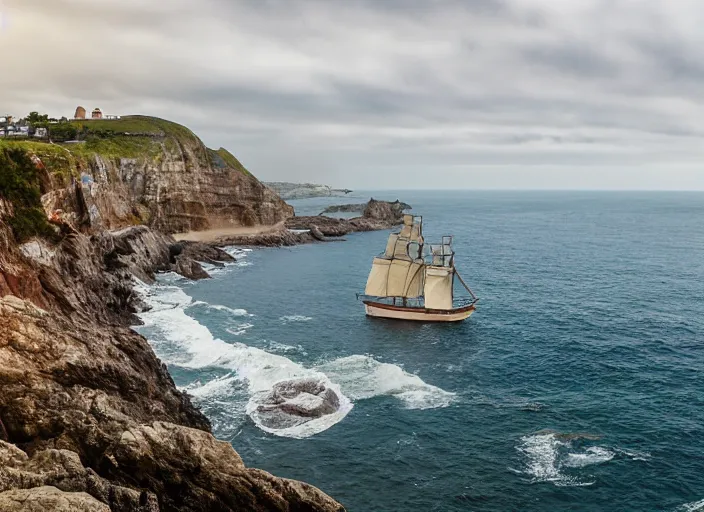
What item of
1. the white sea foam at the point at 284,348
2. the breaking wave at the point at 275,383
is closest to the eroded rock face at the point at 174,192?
the breaking wave at the point at 275,383

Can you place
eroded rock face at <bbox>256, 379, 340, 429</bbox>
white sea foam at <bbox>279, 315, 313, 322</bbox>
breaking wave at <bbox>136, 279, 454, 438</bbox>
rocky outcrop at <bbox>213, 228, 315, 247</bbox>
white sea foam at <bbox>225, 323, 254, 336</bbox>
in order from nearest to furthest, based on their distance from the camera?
eroded rock face at <bbox>256, 379, 340, 429</bbox> → breaking wave at <bbox>136, 279, 454, 438</bbox> → white sea foam at <bbox>225, 323, 254, 336</bbox> → white sea foam at <bbox>279, 315, 313, 322</bbox> → rocky outcrop at <bbox>213, 228, 315, 247</bbox>

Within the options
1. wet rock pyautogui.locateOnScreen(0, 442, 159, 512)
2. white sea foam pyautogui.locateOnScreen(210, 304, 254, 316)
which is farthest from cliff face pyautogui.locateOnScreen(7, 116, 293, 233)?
wet rock pyautogui.locateOnScreen(0, 442, 159, 512)

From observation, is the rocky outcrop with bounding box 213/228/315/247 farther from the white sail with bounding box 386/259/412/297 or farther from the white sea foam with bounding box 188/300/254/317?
the white sail with bounding box 386/259/412/297

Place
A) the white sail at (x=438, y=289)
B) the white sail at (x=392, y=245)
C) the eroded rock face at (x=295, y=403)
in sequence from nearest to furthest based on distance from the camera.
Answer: the eroded rock face at (x=295, y=403) < the white sail at (x=438, y=289) < the white sail at (x=392, y=245)

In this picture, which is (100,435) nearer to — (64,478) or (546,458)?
(64,478)

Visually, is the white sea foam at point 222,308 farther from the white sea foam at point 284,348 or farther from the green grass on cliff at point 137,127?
the green grass on cliff at point 137,127

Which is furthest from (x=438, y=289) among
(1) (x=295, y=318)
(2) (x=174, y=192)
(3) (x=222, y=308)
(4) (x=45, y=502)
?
(2) (x=174, y=192)

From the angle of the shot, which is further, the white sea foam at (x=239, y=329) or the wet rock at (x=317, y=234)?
the wet rock at (x=317, y=234)

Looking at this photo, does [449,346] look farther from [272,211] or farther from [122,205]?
[272,211]
